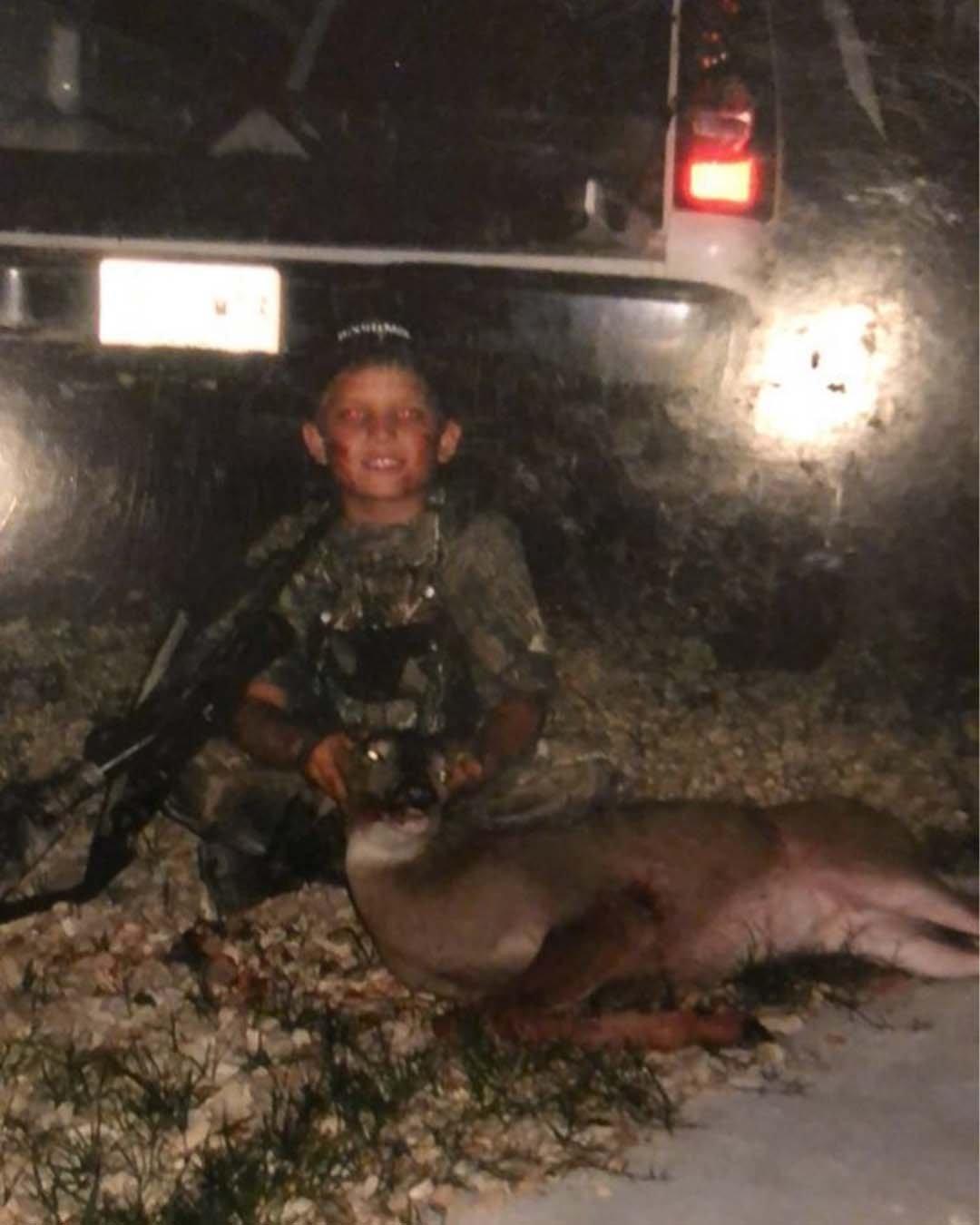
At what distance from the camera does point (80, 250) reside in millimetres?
3240

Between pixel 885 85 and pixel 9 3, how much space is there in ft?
5.49

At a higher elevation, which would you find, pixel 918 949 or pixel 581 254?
pixel 581 254

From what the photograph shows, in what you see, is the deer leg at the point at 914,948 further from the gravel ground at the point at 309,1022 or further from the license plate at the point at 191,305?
the license plate at the point at 191,305

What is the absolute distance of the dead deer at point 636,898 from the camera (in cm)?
337

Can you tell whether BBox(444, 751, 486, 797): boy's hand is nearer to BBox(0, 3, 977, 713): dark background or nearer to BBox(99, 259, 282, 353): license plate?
BBox(0, 3, 977, 713): dark background

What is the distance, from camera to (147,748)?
11.0ft

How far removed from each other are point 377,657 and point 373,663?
2 cm

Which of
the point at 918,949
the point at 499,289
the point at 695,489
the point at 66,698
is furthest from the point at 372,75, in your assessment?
the point at 918,949

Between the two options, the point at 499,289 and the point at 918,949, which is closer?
the point at 499,289

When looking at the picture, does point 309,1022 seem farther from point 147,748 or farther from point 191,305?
point 191,305

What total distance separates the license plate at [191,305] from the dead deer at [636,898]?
3.04ft

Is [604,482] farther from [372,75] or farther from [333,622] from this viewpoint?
[372,75]

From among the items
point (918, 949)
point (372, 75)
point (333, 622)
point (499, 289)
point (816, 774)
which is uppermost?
point (372, 75)

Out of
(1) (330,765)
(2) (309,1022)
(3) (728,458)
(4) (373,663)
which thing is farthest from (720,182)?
(2) (309,1022)
